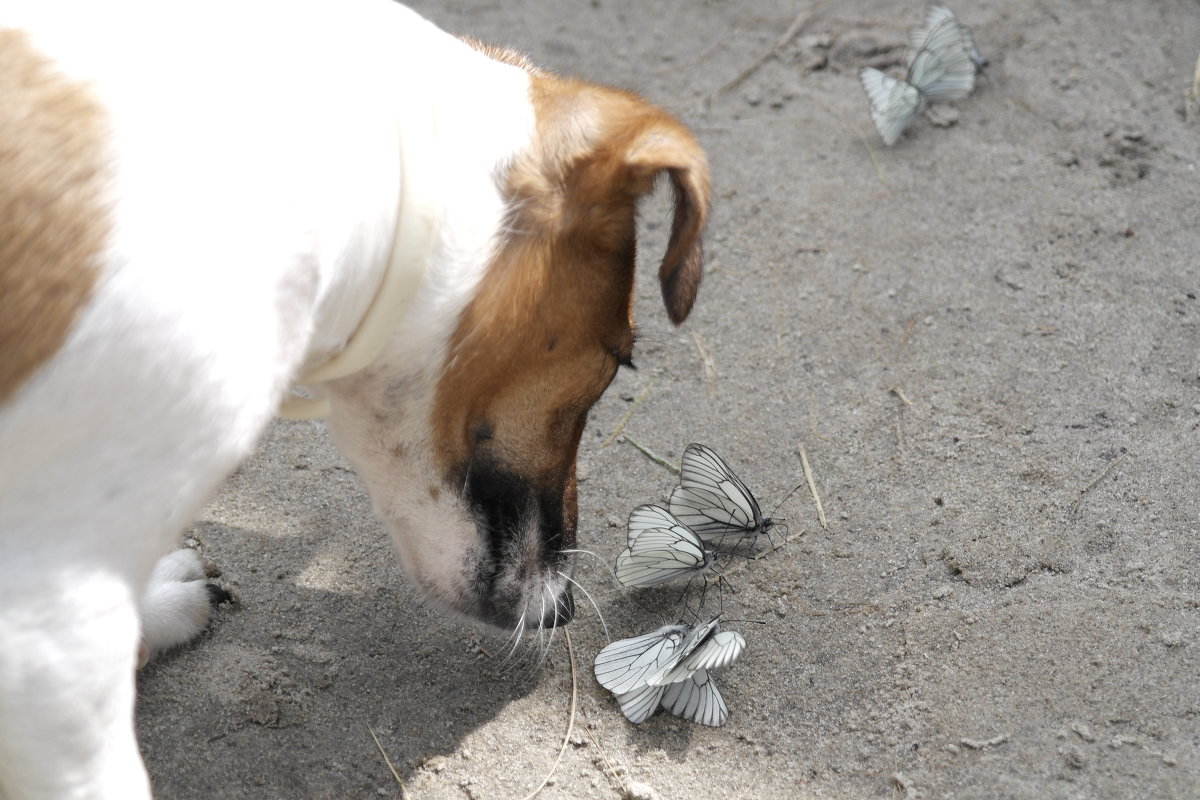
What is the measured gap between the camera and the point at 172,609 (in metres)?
2.37

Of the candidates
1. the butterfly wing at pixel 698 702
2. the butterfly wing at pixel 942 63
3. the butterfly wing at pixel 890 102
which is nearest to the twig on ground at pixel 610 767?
the butterfly wing at pixel 698 702

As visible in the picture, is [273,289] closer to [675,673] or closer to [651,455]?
[675,673]

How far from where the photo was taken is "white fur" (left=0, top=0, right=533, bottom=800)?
1.47 meters

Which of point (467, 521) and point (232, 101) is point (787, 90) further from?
point (232, 101)

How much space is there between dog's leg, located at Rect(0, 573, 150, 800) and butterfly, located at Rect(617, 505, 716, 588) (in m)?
1.13

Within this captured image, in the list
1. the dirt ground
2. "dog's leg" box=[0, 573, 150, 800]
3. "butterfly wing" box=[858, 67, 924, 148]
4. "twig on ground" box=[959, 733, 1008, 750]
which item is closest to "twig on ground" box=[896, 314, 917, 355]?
the dirt ground

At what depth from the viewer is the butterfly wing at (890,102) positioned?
146 inches

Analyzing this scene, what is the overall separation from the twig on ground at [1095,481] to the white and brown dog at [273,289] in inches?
47.6

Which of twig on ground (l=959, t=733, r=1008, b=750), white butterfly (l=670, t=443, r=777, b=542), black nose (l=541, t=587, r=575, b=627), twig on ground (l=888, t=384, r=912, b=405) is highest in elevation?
black nose (l=541, t=587, r=575, b=627)

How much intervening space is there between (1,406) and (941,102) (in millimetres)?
3219

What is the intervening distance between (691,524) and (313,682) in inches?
34.2

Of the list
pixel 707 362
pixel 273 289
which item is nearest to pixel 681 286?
pixel 273 289

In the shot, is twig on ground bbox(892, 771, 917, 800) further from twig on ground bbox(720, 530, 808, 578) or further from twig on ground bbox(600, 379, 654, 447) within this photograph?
twig on ground bbox(600, 379, 654, 447)

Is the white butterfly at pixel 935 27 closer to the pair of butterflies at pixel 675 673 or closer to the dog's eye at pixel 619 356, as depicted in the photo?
the dog's eye at pixel 619 356
